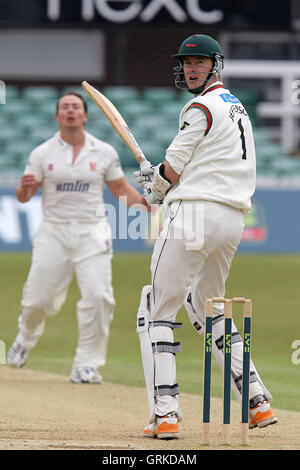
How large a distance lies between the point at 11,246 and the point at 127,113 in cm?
486

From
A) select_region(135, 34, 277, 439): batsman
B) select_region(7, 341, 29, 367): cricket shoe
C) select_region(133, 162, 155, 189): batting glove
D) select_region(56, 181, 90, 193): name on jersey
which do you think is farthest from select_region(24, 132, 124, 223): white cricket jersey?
select_region(135, 34, 277, 439): batsman

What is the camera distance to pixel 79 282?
7812 mm

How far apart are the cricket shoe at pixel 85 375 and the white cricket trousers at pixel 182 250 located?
7.00ft

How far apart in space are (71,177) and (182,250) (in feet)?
9.04

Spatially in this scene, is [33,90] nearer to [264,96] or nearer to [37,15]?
[37,15]

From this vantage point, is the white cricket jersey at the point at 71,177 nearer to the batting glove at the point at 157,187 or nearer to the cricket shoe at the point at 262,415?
the batting glove at the point at 157,187

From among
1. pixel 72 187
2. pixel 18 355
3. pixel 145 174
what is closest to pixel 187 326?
pixel 18 355

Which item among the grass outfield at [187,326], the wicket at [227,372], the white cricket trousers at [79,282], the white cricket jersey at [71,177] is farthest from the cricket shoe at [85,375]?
the wicket at [227,372]

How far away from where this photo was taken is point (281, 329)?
10359 millimetres

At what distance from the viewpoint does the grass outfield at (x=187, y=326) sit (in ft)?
25.8

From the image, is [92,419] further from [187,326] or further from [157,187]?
[187,326]

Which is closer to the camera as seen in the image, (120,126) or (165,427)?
(165,427)

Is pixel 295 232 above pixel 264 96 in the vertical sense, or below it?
below
